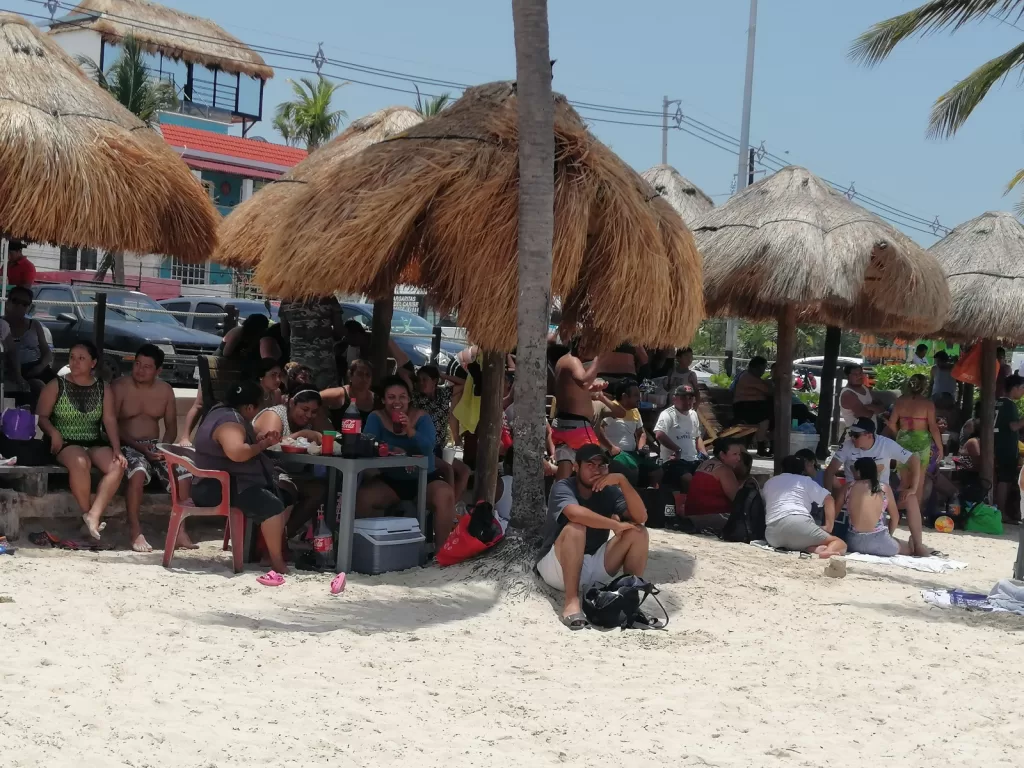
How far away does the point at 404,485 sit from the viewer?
7539mm

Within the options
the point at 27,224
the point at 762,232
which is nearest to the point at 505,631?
the point at 27,224

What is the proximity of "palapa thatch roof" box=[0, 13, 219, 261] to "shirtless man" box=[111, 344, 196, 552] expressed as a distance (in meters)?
0.84

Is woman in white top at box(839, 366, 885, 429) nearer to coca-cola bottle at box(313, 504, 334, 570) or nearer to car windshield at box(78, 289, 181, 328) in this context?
coca-cola bottle at box(313, 504, 334, 570)

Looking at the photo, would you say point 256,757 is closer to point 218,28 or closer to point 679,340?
point 679,340

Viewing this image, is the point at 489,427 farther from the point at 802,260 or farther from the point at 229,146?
the point at 229,146

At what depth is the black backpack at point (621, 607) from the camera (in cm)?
627

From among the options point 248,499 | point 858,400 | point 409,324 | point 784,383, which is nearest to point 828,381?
point 858,400

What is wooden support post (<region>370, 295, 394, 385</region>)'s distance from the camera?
1014 centimetres

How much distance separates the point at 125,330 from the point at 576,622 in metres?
11.3

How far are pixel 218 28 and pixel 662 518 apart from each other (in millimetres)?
33100

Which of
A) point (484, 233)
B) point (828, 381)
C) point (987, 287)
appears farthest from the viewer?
point (828, 381)

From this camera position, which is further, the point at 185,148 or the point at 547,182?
the point at 185,148

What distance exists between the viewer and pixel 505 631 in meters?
6.04

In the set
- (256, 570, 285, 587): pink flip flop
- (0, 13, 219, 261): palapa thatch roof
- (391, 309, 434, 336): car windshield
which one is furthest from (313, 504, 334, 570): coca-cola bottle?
(391, 309, 434, 336): car windshield
